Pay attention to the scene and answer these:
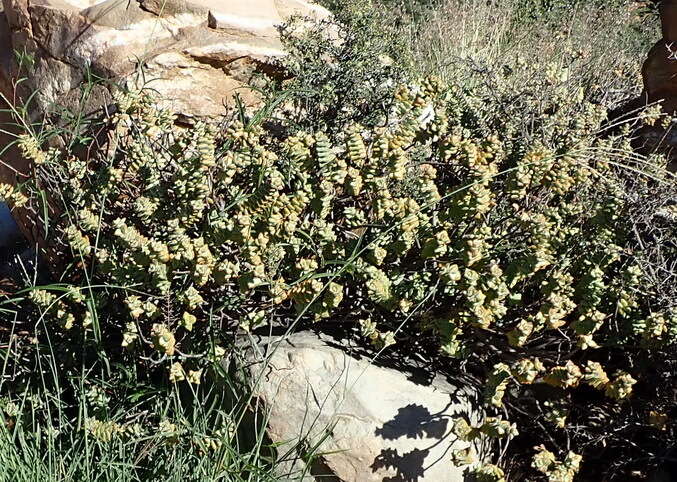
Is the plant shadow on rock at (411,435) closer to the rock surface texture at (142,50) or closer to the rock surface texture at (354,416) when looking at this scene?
the rock surface texture at (354,416)

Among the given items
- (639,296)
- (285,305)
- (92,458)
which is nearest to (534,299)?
(639,296)

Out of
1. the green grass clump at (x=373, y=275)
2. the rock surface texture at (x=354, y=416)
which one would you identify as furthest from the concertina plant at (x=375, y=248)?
the rock surface texture at (x=354, y=416)

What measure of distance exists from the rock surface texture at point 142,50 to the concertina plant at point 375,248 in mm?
429

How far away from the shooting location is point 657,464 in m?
2.81

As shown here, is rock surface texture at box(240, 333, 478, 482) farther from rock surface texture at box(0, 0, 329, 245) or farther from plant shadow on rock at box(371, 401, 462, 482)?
rock surface texture at box(0, 0, 329, 245)

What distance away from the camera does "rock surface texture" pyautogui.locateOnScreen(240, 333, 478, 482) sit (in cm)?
283

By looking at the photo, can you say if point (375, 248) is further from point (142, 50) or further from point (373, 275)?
point (142, 50)

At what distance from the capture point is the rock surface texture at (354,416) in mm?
2832

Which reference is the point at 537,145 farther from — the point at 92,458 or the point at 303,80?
the point at 92,458

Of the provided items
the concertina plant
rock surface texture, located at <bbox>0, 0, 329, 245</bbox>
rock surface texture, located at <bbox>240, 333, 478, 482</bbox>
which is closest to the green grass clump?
the concertina plant

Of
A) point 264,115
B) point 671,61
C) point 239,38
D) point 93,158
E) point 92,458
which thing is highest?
point 671,61

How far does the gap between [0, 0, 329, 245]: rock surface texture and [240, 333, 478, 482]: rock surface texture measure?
136 centimetres

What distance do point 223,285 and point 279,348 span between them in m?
0.30

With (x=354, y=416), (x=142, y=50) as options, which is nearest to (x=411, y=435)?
(x=354, y=416)
